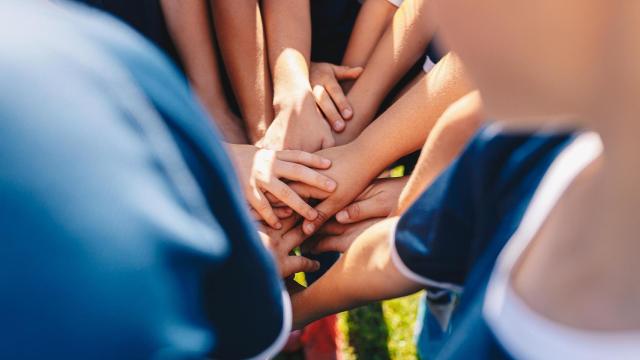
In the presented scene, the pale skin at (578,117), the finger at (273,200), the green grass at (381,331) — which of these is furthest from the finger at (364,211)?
the green grass at (381,331)

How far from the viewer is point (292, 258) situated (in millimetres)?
1051

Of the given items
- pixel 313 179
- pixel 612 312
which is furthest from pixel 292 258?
pixel 612 312

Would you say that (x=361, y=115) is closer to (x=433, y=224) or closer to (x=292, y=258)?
(x=292, y=258)

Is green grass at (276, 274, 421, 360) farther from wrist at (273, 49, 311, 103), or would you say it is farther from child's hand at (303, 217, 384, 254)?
wrist at (273, 49, 311, 103)

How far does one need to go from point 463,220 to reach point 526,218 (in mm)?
148

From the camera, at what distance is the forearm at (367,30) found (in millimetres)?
1216

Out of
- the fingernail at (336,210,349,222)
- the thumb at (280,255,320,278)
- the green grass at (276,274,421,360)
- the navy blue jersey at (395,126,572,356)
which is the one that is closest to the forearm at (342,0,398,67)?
the fingernail at (336,210,349,222)

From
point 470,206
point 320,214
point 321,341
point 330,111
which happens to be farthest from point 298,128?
point 321,341

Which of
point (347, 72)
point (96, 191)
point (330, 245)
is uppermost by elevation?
point (96, 191)

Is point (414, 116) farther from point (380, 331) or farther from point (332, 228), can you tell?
point (380, 331)

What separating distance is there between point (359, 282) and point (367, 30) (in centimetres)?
57

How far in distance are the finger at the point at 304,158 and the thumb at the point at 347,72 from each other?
0.72 ft

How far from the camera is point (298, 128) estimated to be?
1.16 m

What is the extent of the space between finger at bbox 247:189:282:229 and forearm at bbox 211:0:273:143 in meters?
0.17
